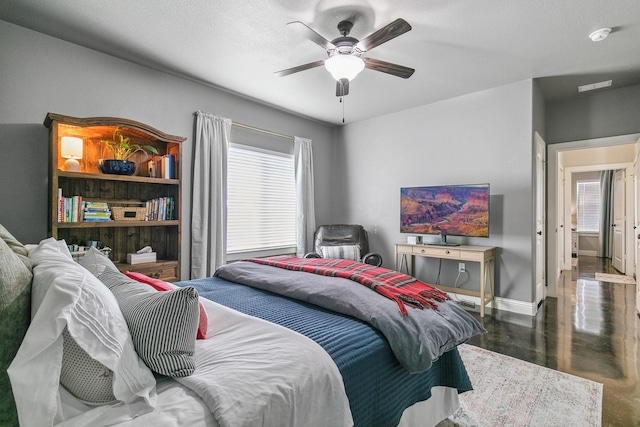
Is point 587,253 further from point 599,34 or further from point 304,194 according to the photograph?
point 304,194

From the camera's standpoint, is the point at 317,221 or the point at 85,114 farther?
the point at 317,221

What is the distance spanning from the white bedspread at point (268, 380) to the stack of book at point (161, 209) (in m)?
2.34

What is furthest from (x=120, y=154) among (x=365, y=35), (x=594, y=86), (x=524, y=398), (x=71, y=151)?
(x=594, y=86)

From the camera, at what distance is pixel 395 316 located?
1.48m

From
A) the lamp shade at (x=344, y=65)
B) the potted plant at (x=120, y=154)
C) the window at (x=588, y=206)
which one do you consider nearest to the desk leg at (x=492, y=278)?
the lamp shade at (x=344, y=65)

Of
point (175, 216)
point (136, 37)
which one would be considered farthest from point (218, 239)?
point (136, 37)

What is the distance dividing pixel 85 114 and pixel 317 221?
11.4 feet

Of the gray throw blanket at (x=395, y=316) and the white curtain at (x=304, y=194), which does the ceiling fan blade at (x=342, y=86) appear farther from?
the white curtain at (x=304, y=194)

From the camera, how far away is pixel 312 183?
515 cm

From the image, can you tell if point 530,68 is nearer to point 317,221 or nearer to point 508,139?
point 508,139

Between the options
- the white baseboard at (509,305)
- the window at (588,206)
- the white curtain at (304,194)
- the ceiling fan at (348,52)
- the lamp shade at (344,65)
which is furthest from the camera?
the window at (588,206)

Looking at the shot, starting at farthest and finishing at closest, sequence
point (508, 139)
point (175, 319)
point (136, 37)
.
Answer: point (508, 139), point (136, 37), point (175, 319)

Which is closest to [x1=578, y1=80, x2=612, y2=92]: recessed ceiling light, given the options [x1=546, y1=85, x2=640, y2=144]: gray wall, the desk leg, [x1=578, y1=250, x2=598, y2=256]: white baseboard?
[x1=546, y1=85, x2=640, y2=144]: gray wall

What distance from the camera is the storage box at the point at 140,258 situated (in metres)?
3.01
